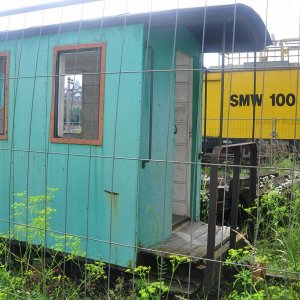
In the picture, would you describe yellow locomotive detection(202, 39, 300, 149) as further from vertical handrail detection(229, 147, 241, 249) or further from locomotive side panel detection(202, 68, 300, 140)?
vertical handrail detection(229, 147, 241, 249)

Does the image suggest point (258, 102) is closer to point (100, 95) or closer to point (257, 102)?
point (257, 102)

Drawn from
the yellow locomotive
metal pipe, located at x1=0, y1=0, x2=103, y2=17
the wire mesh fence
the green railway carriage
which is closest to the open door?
the wire mesh fence

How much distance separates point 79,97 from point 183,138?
5.23 feet

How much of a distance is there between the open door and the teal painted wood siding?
4.45 feet

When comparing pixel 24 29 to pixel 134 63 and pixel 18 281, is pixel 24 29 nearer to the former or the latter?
pixel 134 63

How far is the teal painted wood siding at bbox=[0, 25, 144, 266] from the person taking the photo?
13.5 ft

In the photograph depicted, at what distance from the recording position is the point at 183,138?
18.0 ft

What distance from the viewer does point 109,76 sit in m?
4.25

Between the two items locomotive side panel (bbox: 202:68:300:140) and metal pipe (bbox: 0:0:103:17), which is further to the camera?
locomotive side panel (bbox: 202:68:300:140)

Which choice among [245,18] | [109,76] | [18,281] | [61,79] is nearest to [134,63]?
[109,76]

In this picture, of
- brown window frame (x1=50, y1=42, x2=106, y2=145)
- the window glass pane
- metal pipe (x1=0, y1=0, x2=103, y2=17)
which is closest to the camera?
metal pipe (x1=0, y1=0, x2=103, y2=17)

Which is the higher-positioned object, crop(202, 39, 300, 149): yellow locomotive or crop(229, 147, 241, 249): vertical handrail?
crop(202, 39, 300, 149): yellow locomotive

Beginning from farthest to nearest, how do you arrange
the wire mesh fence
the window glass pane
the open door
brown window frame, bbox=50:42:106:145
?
the open door → the window glass pane → brown window frame, bbox=50:42:106:145 → the wire mesh fence

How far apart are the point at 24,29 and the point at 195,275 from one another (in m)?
3.34
